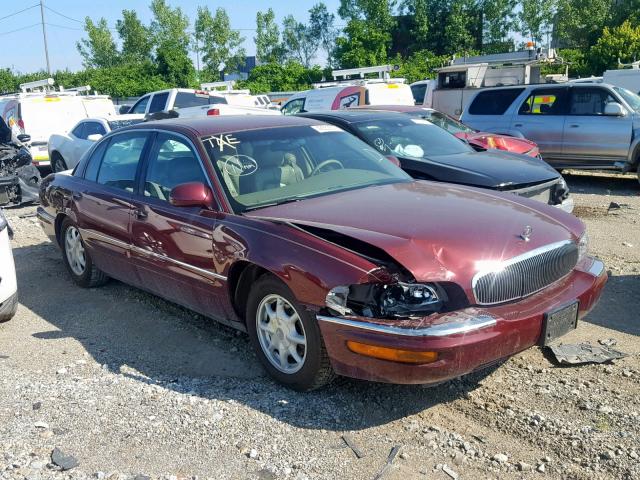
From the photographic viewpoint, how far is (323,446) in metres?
3.43

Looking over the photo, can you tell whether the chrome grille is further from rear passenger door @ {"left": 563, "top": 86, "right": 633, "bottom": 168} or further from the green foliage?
the green foliage

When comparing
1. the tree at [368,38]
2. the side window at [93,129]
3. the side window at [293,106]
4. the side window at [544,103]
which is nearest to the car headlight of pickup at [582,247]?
the side window at [544,103]

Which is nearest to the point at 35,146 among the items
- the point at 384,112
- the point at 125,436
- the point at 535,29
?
the point at 384,112

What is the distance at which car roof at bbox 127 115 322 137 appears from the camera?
496 centimetres

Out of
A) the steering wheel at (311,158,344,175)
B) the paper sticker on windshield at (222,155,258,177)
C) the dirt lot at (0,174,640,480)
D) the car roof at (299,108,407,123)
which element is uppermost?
the paper sticker on windshield at (222,155,258,177)

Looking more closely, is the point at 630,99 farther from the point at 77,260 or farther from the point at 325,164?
the point at 77,260

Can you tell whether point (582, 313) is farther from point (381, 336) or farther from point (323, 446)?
point (323, 446)

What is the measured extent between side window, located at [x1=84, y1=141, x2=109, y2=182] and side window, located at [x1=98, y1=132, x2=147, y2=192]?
3.3 inches

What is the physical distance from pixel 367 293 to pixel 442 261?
0.44 m

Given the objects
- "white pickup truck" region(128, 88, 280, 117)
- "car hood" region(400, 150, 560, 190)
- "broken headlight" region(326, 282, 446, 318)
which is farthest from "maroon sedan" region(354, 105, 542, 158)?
"white pickup truck" region(128, 88, 280, 117)

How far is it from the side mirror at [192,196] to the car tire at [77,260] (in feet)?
7.03

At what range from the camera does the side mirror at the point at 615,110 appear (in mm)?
11172

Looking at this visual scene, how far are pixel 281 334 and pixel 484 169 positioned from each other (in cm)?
414

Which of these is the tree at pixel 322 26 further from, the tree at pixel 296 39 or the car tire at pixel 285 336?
the car tire at pixel 285 336
